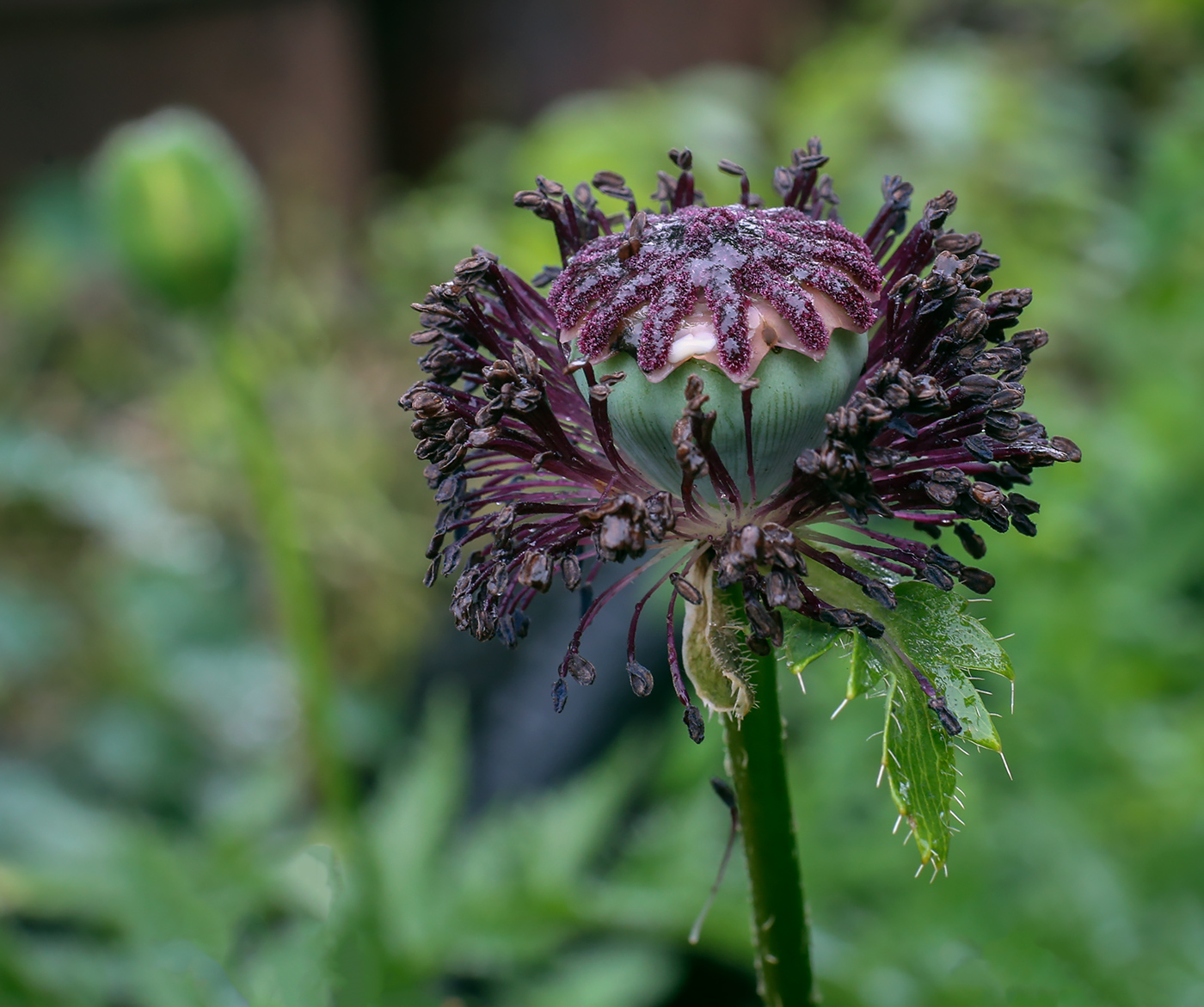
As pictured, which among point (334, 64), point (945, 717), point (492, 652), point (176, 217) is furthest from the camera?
point (334, 64)

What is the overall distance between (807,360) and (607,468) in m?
0.17

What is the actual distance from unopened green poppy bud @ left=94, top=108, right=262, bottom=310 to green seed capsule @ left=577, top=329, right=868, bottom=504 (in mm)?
1370

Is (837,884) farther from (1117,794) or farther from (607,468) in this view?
(607,468)

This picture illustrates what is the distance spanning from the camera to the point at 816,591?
2.58 ft

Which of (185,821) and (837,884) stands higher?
(185,821)

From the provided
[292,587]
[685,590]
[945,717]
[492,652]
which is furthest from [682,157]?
[492,652]

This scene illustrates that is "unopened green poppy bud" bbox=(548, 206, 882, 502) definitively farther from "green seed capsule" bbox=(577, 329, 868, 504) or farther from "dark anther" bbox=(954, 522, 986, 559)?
"dark anther" bbox=(954, 522, 986, 559)

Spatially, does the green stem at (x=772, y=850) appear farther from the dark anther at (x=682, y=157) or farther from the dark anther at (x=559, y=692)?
the dark anther at (x=682, y=157)

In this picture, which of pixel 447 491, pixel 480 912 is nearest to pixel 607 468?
pixel 447 491

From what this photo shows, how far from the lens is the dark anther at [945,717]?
2.33 feet

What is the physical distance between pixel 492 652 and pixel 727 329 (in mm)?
2106

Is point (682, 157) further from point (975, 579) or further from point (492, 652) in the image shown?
point (492, 652)

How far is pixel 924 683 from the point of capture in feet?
2.43

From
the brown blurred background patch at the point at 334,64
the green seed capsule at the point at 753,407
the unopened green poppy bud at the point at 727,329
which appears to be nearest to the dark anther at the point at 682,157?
the unopened green poppy bud at the point at 727,329
